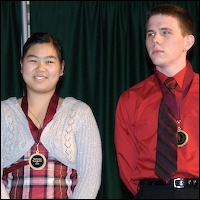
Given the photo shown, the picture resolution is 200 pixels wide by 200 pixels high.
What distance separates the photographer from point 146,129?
3.03m

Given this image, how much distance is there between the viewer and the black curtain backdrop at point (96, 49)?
4.34 m

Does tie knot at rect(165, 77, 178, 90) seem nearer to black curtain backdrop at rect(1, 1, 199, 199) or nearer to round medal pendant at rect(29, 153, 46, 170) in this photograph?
round medal pendant at rect(29, 153, 46, 170)

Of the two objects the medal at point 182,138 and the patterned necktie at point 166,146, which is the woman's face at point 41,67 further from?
the medal at point 182,138

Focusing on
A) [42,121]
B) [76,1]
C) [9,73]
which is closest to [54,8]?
[76,1]

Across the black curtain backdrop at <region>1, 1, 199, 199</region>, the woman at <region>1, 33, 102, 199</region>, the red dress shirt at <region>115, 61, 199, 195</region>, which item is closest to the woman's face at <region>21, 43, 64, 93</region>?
the woman at <region>1, 33, 102, 199</region>

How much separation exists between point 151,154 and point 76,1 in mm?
1852

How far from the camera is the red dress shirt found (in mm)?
2900

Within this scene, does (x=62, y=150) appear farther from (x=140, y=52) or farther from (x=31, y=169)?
(x=140, y=52)

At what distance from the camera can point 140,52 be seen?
4391 millimetres

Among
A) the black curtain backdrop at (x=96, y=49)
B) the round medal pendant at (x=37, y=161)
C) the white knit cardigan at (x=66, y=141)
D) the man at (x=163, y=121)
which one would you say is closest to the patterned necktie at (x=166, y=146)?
the man at (x=163, y=121)

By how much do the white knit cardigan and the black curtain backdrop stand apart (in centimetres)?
148

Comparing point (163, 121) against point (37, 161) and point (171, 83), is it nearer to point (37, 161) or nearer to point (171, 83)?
point (171, 83)

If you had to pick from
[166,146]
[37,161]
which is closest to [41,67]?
[37,161]

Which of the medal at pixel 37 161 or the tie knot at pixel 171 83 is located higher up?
the tie knot at pixel 171 83
